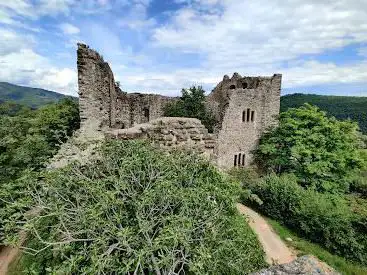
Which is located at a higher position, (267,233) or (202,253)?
(202,253)

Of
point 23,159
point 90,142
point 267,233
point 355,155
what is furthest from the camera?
point 355,155

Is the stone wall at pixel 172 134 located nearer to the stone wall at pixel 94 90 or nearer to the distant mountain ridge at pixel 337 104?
the stone wall at pixel 94 90

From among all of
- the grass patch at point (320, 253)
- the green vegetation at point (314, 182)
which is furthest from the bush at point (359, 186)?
the grass patch at point (320, 253)

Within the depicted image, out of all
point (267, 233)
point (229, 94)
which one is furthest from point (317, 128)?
point (267, 233)

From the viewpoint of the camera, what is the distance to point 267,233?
53.5 ft

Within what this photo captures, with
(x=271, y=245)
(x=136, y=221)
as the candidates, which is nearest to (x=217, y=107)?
(x=271, y=245)

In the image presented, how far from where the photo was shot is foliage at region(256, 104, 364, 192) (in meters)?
21.2

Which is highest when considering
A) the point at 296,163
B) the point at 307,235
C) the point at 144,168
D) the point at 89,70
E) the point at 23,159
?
the point at 89,70

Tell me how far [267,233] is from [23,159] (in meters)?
12.3

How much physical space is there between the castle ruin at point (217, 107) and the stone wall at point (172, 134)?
16.6 inches

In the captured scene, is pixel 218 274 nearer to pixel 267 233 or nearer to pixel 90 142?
pixel 90 142

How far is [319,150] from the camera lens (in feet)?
71.4

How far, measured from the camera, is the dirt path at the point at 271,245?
1359cm

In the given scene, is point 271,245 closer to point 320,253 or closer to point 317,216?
point 320,253
